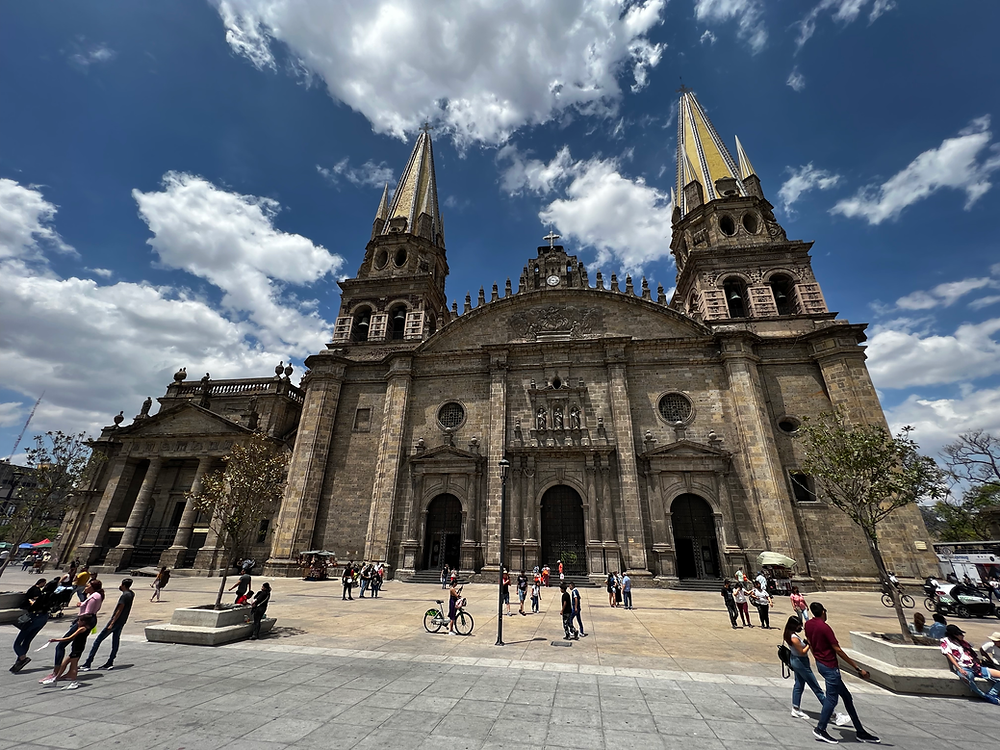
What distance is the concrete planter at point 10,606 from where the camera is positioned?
11.3 meters

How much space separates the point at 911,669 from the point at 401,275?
111ft

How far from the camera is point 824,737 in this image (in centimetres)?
524

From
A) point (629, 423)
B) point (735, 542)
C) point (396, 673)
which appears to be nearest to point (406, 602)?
point (396, 673)

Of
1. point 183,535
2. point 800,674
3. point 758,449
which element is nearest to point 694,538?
point 758,449

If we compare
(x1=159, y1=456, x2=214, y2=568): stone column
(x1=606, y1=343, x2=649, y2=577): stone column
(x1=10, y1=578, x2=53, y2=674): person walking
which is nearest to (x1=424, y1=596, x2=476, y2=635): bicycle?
(x1=10, y1=578, x2=53, y2=674): person walking

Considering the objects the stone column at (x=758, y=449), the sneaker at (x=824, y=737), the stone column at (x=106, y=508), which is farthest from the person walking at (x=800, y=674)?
the stone column at (x=106, y=508)

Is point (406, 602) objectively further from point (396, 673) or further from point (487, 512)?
point (396, 673)

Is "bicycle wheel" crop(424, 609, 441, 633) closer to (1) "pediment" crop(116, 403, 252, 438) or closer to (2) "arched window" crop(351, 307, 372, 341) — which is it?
(1) "pediment" crop(116, 403, 252, 438)

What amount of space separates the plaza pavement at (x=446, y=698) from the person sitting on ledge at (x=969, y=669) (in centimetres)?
27

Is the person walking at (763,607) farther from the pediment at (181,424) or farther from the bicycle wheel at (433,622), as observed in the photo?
the pediment at (181,424)

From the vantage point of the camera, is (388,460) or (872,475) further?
(388,460)

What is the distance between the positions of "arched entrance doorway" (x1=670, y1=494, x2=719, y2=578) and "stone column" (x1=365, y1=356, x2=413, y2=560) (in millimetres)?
16591

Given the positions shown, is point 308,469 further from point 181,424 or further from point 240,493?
point 240,493

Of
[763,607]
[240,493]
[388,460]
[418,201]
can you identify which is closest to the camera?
[763,607]
